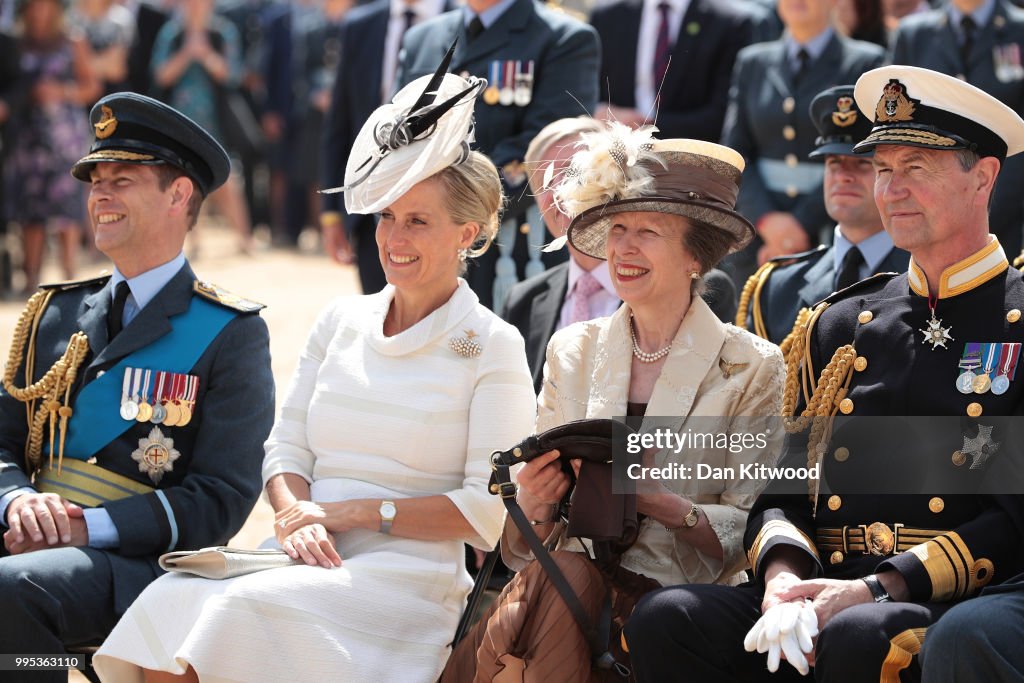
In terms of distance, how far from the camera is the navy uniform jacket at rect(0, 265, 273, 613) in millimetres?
4629

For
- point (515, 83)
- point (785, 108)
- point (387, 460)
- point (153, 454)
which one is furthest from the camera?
point (785, 108)

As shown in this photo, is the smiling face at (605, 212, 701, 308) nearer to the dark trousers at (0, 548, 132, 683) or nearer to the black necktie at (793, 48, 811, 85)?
Answer: the dark trousers at (0, 548, 132, 683)

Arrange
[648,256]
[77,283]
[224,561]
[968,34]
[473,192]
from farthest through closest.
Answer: [968,34] < [77,283] < [473,192] < [648,256] < [224,561]

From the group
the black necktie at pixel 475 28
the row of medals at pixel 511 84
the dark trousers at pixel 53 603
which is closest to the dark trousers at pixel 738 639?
the dark trousers at pixel 53 603

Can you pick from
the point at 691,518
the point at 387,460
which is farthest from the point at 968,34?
the point at 387,460

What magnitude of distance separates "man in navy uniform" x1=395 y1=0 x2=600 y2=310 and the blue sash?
1604 mm

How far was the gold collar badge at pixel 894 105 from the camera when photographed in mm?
4055

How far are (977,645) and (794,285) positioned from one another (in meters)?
2.22

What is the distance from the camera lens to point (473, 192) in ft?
15.3

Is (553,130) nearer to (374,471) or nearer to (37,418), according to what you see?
(374,471)

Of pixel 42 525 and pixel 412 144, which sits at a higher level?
pixel 412 144

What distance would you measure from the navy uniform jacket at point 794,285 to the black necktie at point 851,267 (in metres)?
0.03

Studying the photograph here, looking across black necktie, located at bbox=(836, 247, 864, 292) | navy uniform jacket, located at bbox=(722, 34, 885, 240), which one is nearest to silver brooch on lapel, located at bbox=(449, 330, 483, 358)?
black necktie, located at bbox=(836, 247, 864, 292)

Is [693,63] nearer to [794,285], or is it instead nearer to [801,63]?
[801,63]
